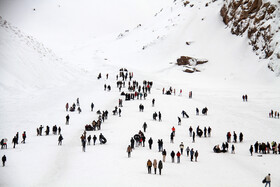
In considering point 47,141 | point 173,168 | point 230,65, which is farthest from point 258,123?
point 230,65

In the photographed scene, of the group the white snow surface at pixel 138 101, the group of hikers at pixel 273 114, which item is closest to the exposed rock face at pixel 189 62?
the white snow surface at pixel 138 101

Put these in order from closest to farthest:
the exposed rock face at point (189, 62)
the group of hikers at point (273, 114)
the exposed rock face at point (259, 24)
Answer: the group of hikers at point (273, 114) → the exposed rock face at point (259, 24) → the exposed rock face at point (189, 62)

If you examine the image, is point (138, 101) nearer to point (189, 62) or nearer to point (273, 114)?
point (273, 114)

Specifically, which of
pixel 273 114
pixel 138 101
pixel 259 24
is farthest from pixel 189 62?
pixel 273 114

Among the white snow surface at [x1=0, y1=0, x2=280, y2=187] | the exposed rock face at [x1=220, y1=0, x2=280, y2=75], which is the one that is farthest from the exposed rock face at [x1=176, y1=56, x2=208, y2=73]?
the exposed rock face at [x1=220, y1=0, x2=280, y2=75]

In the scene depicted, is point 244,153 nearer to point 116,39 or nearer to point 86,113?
point 86,113

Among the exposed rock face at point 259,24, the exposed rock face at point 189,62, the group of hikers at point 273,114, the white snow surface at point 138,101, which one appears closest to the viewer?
the white snow surface at point 138,101

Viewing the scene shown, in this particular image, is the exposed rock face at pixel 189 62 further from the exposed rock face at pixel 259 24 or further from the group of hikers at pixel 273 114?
the group of hikers at pixel 273 114
